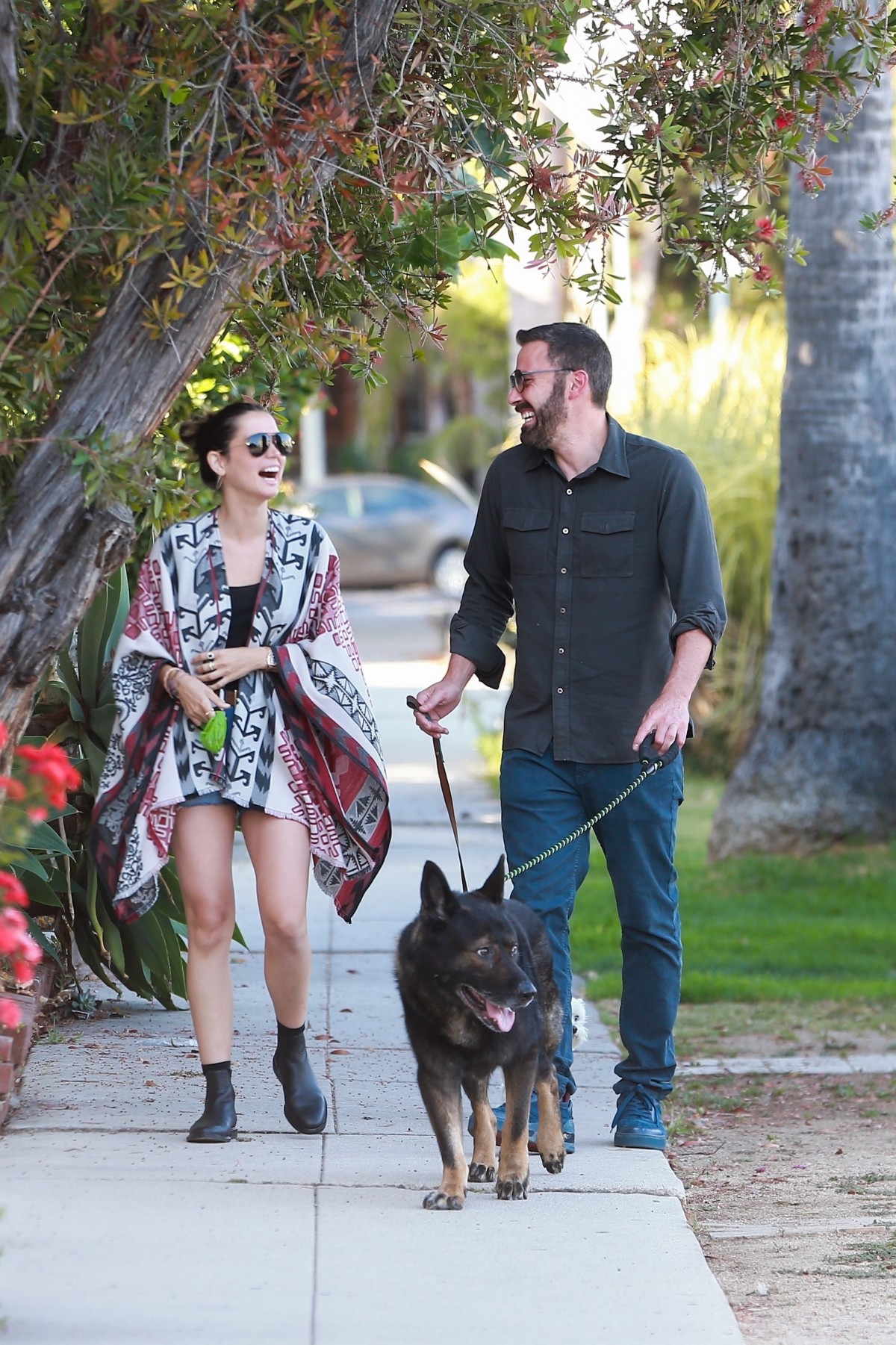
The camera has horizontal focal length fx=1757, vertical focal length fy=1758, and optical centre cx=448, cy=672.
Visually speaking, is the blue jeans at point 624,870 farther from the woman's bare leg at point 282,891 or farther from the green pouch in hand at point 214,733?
the green pouch in hand at point 214,733

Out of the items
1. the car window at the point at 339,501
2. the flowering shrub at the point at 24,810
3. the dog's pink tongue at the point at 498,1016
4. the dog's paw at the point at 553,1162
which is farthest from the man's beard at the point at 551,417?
the car window at the point at 339,501

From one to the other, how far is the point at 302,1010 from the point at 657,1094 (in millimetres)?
1110

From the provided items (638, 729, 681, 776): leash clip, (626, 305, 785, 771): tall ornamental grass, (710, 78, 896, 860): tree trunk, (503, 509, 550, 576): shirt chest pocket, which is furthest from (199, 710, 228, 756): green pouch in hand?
(626, 305, 785, 771): tall ornamental grass

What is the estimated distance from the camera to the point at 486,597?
5.41m

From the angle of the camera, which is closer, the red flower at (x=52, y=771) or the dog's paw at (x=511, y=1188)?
the red flower at (x=52, y=771)

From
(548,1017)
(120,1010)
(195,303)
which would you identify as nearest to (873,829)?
(120,1010)

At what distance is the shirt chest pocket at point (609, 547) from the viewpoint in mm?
5066

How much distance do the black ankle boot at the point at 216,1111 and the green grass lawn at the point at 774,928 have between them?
324cm

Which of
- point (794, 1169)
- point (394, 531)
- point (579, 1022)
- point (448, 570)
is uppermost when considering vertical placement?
point (579, 1022)

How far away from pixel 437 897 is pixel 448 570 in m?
25.2

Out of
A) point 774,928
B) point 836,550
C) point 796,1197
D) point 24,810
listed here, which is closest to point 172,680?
point 24,810

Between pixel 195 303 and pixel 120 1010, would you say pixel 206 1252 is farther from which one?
pixel 120 1010

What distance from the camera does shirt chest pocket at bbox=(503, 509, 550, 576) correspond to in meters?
5.14

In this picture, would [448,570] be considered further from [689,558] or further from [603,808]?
[689,558]
